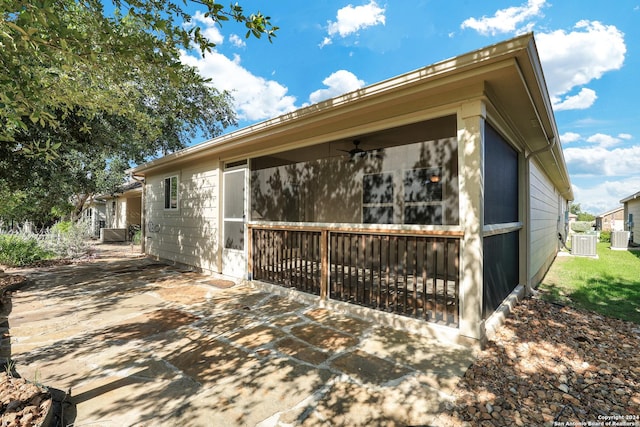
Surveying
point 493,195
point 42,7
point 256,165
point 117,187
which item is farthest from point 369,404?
point 117,187

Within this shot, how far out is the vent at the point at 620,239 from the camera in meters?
11.4

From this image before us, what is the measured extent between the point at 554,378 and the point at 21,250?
1097cm

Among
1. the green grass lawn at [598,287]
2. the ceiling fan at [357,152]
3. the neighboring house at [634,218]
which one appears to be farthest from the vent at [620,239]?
the ceiling fan at [357,152]

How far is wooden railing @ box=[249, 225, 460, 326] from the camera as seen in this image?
10.4 ft

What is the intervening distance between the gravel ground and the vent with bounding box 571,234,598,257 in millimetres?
7454

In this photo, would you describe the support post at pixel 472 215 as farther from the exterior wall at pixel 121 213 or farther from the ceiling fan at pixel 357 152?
the exterior wall at pixel 121 213

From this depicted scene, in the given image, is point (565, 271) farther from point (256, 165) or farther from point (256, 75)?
point (256, 75)

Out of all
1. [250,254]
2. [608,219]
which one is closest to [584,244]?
[250,254]

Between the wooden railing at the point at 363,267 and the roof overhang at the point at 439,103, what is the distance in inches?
54.3

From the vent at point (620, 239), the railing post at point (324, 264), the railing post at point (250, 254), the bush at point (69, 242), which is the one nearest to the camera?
the railing post at point (324, 264)

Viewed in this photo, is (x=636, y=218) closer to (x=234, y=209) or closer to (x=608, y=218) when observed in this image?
(x=608, y=218)

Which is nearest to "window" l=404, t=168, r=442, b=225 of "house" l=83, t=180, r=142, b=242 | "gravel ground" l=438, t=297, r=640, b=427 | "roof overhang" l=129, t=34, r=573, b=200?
"roof overhang" l=129, t=34, r=573, b=200

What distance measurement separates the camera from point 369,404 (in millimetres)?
1941

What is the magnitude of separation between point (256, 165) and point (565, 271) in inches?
307
